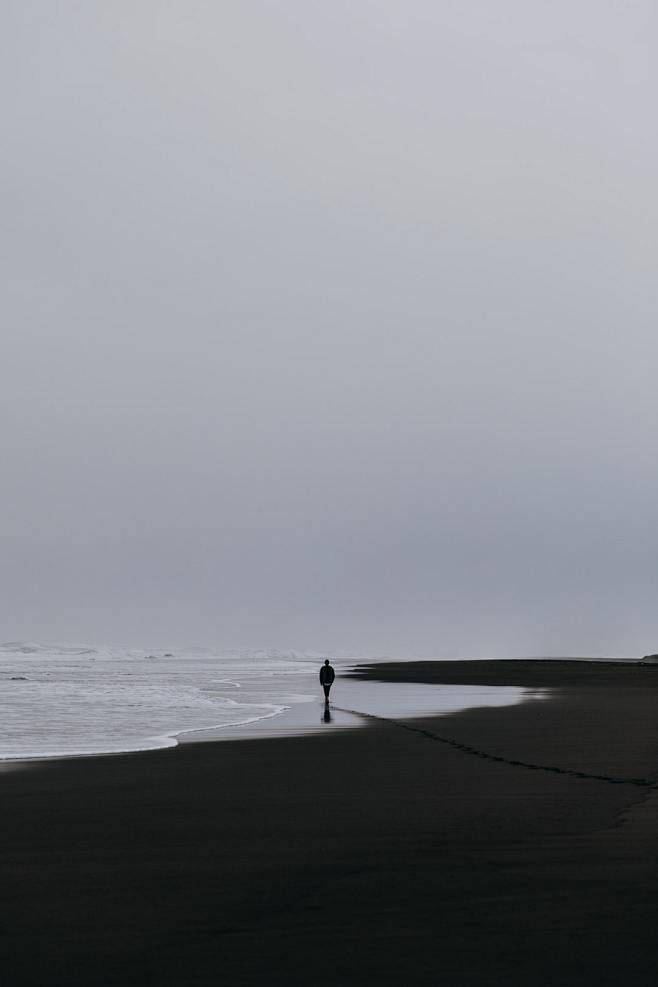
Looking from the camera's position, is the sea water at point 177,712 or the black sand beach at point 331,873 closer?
the black sand beach at point 331,873

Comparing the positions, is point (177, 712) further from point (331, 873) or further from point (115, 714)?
point (331, 873)

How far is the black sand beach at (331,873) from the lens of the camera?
7.13m

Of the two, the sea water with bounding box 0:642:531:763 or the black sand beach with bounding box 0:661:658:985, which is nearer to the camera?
the black sand beach with bounding box 0:661:658:985

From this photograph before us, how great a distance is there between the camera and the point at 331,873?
33.0ft

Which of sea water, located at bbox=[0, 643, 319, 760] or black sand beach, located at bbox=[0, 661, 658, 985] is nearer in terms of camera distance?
black sand beach, located at bbox=[0, 661, 658, 985]

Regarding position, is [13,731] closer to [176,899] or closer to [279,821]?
[279,821]

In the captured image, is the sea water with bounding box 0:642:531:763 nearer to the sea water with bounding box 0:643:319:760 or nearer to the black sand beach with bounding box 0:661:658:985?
the sea water with bounding box 0:643:319:760

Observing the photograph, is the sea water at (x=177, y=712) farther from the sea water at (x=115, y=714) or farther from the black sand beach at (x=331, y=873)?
the black sand beach at (x=331, y=873)

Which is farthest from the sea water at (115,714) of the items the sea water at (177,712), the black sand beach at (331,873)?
the black sand beach at (331,873)

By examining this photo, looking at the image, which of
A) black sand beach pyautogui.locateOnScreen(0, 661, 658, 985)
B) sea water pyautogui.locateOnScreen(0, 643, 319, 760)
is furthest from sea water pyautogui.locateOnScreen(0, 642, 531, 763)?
black sand beach pyautogui.locateOnScreen(0, 661, 658, 985)

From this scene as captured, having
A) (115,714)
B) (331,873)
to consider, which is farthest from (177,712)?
(331,873)

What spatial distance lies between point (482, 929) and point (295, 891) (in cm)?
193

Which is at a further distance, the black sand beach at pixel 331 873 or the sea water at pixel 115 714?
the sea water at pixel 115 714

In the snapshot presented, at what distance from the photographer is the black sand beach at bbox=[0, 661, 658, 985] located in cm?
713
